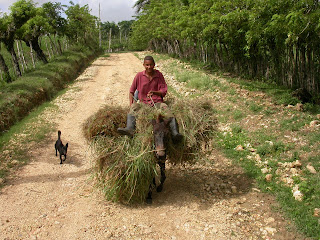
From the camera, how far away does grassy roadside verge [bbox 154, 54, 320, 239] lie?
5070 mm

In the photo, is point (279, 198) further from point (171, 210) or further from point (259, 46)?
point (259, 46)

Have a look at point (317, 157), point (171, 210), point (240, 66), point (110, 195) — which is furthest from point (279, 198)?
point (240, 66)

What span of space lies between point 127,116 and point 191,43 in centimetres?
1929

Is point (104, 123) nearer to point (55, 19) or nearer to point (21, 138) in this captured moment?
point (21, 138)

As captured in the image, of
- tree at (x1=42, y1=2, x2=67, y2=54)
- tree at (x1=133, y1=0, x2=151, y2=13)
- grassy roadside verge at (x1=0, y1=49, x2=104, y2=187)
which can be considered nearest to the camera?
grassy roadside verge at (x1=0, y1=49, x2=104, y2=187)

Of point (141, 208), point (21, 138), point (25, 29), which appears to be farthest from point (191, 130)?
point (25, 29)

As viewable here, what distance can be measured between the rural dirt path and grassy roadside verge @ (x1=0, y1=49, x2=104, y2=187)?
1.71 feet

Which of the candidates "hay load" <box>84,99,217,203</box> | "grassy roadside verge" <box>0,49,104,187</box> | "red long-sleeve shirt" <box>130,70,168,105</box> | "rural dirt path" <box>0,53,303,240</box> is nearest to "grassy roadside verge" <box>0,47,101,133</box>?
"grassy roadside verge" <box>0,49,104,187</box>

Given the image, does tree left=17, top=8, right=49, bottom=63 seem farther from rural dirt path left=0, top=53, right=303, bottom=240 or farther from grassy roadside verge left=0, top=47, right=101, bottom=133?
rural dirt path left=0, top=53, right=303, bottom=240

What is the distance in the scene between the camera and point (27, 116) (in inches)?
434

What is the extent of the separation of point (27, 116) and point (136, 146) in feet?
25.3

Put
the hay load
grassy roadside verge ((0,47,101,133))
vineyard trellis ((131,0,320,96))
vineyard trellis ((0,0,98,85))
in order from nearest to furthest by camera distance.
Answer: the hay load
vineyard trellis ((131,0,320,96))
grassy roadside verge ((0,47,101,133))
vineyard trellis ((0,0,98,85))

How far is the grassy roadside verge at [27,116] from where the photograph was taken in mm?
7461

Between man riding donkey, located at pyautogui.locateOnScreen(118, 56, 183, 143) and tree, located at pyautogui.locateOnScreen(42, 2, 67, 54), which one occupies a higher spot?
tree, located at pyautogui.locateOnScreen(42, 2, 67, 54)
